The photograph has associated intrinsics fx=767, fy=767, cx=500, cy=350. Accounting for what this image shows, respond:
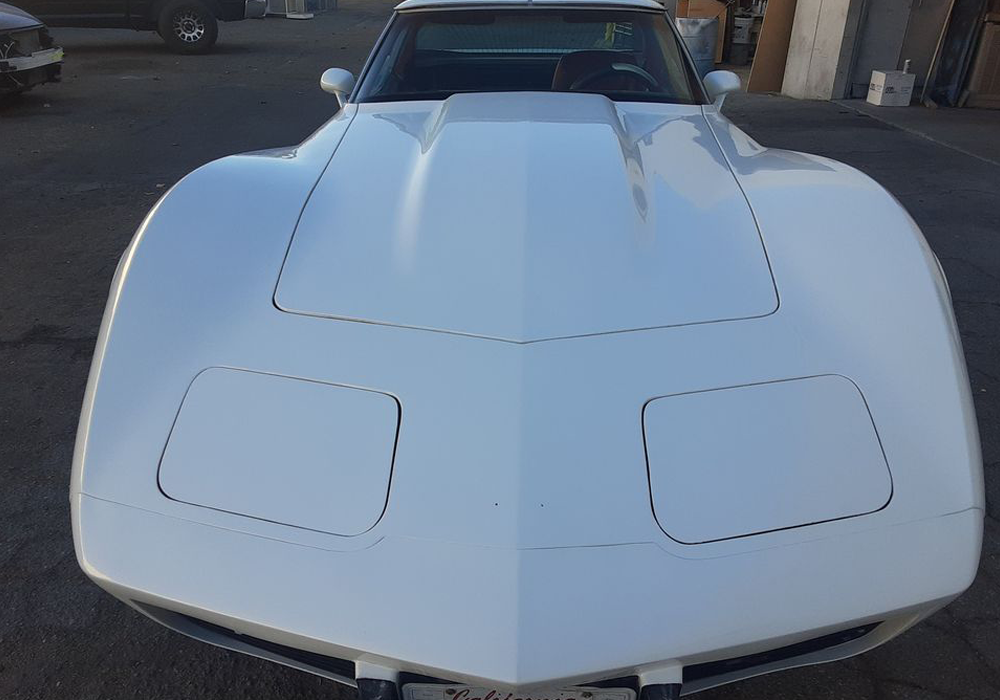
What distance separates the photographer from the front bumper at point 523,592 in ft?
3.65

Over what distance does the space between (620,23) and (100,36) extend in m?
12.4

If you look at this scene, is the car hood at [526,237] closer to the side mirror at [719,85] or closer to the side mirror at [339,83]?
the side mirror at [719,85]

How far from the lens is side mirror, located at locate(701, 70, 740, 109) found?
9.84 ft

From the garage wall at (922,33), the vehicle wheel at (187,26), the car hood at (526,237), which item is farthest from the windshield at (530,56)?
the vehicle wheel at (187,26)

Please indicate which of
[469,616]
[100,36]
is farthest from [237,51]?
[469,616]

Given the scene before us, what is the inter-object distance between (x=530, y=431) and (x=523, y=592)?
0.89 ft

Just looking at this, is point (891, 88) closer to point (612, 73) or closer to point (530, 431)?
point (612, 73)

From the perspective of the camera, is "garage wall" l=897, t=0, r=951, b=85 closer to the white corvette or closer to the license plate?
the white corvette

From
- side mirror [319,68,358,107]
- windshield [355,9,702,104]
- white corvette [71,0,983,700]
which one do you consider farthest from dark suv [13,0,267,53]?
white corvette [71,0,983,700]

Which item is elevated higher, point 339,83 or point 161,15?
point 339,83

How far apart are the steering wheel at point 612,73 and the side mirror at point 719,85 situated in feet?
0.78

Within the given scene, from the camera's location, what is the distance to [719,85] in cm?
301

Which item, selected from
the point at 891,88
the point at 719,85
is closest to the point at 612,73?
the point at 719,85

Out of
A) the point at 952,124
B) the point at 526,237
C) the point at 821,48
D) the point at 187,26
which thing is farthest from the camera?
the point at 187,26
